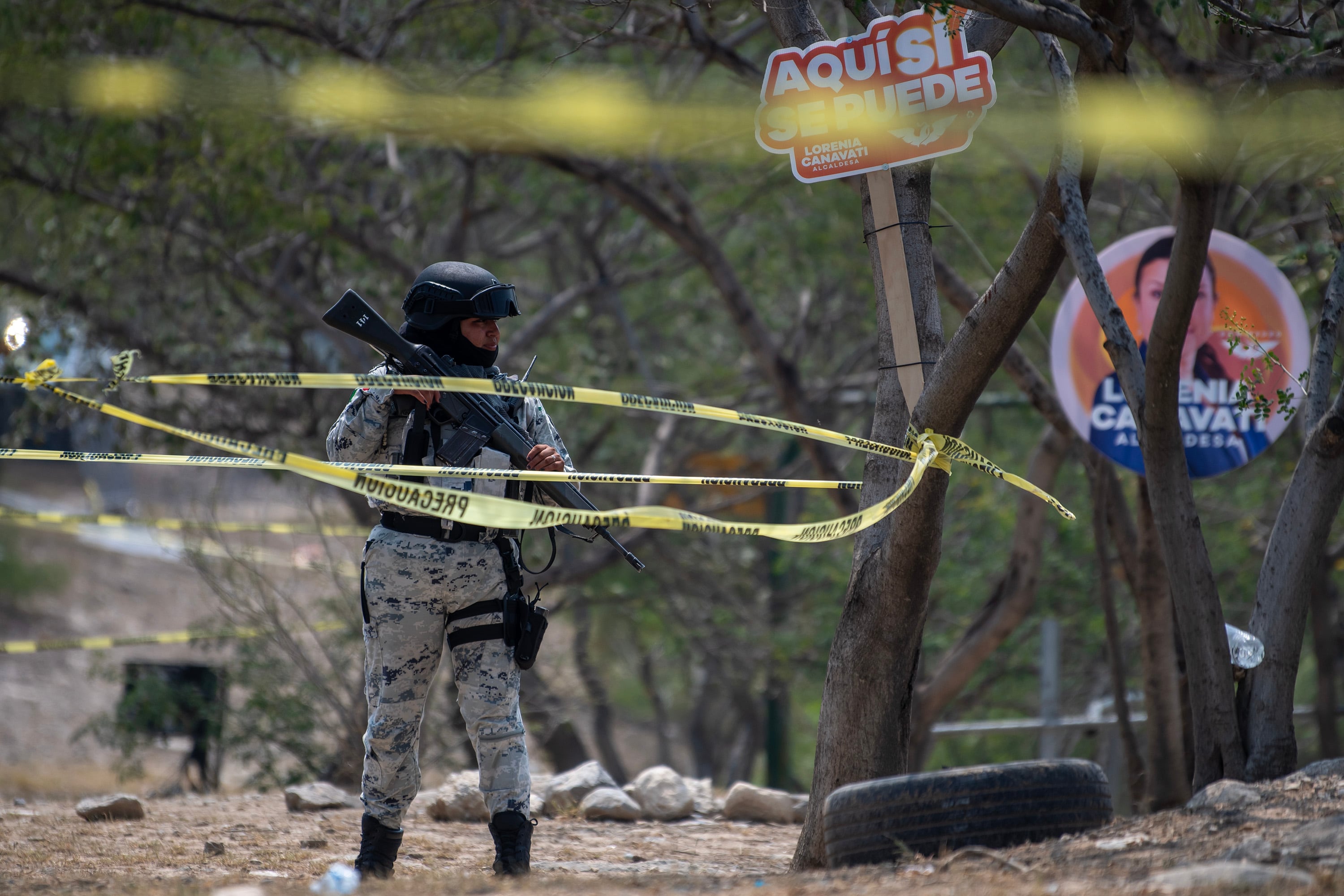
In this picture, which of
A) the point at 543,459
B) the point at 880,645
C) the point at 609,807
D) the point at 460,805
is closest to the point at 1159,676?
the point at 880,645

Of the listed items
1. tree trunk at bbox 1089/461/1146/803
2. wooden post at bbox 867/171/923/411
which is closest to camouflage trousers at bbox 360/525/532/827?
wooden post at bbox 867/171/923/411

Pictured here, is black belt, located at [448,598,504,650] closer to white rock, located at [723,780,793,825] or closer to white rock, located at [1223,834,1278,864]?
white rock, located at [1223,834,1278,864]

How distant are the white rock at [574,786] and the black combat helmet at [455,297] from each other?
10.1 feet

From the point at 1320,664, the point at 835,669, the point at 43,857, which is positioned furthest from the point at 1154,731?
the point at 43,857

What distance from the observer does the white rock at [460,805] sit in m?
6.00

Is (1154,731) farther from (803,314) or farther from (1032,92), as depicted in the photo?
(803,314)

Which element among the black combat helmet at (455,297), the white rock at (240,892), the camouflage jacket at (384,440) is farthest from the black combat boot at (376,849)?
the black combat helmet at (455,297)

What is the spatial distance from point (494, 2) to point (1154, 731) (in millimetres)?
4980

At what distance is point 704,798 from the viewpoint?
6.59 metres

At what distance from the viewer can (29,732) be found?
1625 cm

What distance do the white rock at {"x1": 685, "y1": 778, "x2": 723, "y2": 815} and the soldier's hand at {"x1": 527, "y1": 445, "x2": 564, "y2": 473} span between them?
3.00 m

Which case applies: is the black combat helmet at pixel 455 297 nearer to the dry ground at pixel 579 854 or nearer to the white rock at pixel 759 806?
the dry ground at pixel 579 854

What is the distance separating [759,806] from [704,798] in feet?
1.26

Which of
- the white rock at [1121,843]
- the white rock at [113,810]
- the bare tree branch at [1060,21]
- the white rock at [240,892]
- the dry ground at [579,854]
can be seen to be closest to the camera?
the white rock at [240,892]
